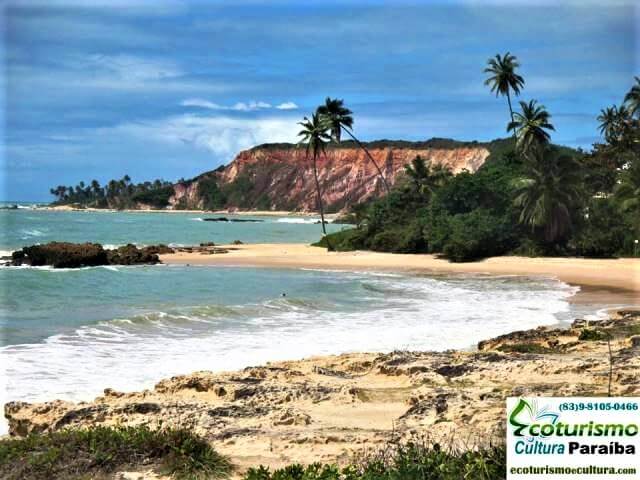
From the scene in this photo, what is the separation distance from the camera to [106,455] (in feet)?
16.6

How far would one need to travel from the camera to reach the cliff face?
132 meters

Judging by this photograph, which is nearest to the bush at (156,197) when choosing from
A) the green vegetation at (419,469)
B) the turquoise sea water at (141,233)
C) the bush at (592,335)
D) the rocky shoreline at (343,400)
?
the turquoise sea water at (141,233)

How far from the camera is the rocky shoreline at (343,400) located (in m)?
5.69

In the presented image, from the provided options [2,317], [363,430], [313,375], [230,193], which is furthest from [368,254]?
[230,193]

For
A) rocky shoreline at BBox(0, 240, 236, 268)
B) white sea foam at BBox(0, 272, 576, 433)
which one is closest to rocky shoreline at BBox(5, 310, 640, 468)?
white sea foam at BBox(0, 272, 576, 433)

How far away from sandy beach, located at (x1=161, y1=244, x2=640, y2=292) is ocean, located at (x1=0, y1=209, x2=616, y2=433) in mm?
2041

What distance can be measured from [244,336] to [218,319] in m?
2.20

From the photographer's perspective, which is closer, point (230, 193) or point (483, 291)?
point (483, 291)

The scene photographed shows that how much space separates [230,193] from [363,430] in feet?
484

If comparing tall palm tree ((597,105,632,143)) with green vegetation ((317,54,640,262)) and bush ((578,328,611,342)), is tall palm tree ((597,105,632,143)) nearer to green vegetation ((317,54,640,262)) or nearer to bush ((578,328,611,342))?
green vegetation ((317,54,640,262))

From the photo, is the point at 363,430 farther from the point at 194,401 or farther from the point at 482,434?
the point at 194,401

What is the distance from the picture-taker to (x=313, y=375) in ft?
27.6

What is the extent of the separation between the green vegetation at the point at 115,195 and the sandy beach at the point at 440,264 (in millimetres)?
125577

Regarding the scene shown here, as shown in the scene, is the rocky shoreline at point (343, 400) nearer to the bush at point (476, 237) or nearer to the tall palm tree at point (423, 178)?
the bush at point (476, 237)
